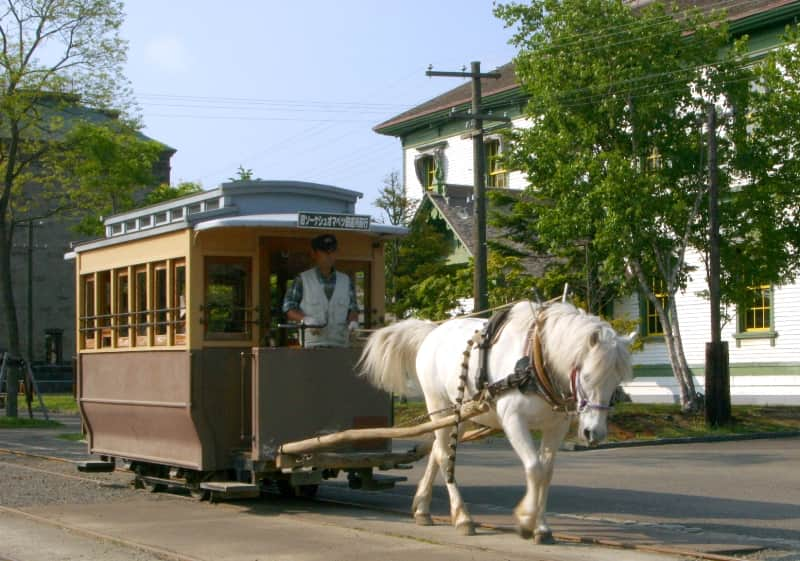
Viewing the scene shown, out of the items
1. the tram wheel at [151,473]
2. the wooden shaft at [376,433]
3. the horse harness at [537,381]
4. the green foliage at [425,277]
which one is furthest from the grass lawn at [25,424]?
the horse harness at [537,381]

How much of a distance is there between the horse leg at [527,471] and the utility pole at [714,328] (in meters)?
15.3

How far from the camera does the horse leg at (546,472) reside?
9477mm

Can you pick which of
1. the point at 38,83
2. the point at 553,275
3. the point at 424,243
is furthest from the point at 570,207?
the point at 38,83

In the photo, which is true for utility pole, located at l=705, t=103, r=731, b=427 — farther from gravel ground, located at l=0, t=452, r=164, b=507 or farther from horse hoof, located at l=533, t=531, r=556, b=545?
horse hoof, located at l=533, t=531, r=556, b=545

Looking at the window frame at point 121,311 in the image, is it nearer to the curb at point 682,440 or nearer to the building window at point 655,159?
the curb at point 682,440

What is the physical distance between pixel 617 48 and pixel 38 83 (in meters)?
13.7

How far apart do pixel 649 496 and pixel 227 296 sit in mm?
5386

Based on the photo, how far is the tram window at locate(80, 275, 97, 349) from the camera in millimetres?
14844

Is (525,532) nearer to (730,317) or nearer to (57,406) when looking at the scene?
(730,317)

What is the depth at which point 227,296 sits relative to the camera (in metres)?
12.5

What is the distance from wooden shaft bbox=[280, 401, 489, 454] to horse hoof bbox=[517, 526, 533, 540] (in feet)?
3.59

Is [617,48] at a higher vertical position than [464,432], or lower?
higher

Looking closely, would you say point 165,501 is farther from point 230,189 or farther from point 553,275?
point 553,275

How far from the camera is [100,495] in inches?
547
